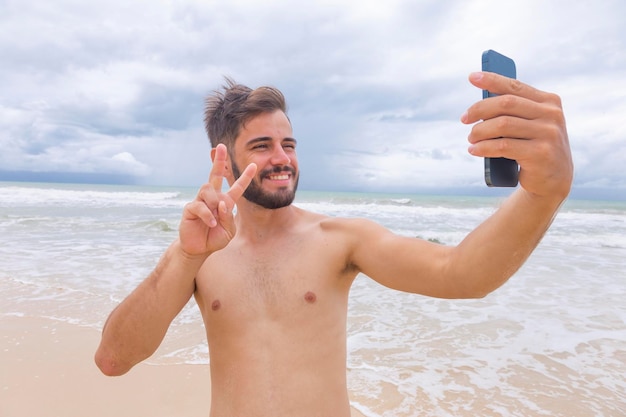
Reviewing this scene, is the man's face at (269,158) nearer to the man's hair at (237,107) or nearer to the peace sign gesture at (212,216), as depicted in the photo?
the man's hair at (237,107)

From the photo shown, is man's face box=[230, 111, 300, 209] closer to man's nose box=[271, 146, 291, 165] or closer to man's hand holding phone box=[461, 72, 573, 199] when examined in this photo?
man's nose box=[271, 146, 291, 165]

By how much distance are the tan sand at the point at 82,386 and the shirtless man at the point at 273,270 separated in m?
1.56

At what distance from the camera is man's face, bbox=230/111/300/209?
2350mm

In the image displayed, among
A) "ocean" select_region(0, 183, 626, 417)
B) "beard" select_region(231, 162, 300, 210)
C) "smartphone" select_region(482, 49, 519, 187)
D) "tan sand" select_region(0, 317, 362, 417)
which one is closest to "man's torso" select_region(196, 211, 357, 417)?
"beard" select_region(231, 162, 300, 210)

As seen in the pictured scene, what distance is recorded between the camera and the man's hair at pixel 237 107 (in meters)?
2.48

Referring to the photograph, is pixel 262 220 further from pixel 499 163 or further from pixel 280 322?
pixel 499 163

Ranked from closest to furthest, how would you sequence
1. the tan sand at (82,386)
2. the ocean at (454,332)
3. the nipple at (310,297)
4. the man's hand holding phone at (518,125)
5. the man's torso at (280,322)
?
the man's hand holding phone at (518,125), the man's torso at (280,322), the nipple at (310,297), the tan sand at (82,386), the ocean at (454,332)

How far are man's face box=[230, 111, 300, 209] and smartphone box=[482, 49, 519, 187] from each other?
128 cm

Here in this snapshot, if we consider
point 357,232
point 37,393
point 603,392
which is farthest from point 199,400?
point 603,392

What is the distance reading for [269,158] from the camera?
236 cm

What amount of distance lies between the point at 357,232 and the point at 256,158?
0.62m

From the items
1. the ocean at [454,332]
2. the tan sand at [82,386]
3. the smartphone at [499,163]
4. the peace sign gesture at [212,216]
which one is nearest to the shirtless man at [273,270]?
the peace sign gesture at [212,216]

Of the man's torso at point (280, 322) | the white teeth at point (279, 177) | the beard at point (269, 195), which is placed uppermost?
the white teeth at point (279, 177)

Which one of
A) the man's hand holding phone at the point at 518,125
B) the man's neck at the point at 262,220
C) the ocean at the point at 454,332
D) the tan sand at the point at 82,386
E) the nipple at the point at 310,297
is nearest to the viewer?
the man's hand holding phone at the point at 518,125
